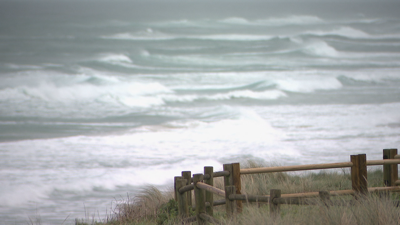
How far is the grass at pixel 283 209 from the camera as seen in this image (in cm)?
405

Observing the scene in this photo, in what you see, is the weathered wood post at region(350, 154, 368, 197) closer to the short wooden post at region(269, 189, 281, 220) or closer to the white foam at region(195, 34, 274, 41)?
the short wooden post at region(269, 189, 281, 220)

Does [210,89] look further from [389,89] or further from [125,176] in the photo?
[125,176]

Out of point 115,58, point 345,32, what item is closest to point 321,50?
point 345,32

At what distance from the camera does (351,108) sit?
3247 cm

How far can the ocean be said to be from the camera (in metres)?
17.2

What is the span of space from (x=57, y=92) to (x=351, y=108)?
25.2m

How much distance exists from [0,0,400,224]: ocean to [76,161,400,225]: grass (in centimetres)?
63

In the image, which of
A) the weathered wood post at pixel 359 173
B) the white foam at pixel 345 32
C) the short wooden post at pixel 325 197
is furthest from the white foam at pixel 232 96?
the short wooden post at pixel 325 197

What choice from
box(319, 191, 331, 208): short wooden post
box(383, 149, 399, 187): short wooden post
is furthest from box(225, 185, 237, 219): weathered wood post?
box(383, 149, 399, 187): short wooden post

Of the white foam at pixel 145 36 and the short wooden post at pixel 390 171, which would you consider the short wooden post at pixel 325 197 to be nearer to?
the short wooden post at pixel 390 171

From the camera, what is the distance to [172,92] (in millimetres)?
38844

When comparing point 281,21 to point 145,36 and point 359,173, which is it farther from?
point 359,173

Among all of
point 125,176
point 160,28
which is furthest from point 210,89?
point 125,176

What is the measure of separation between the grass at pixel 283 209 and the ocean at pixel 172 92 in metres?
0.63
